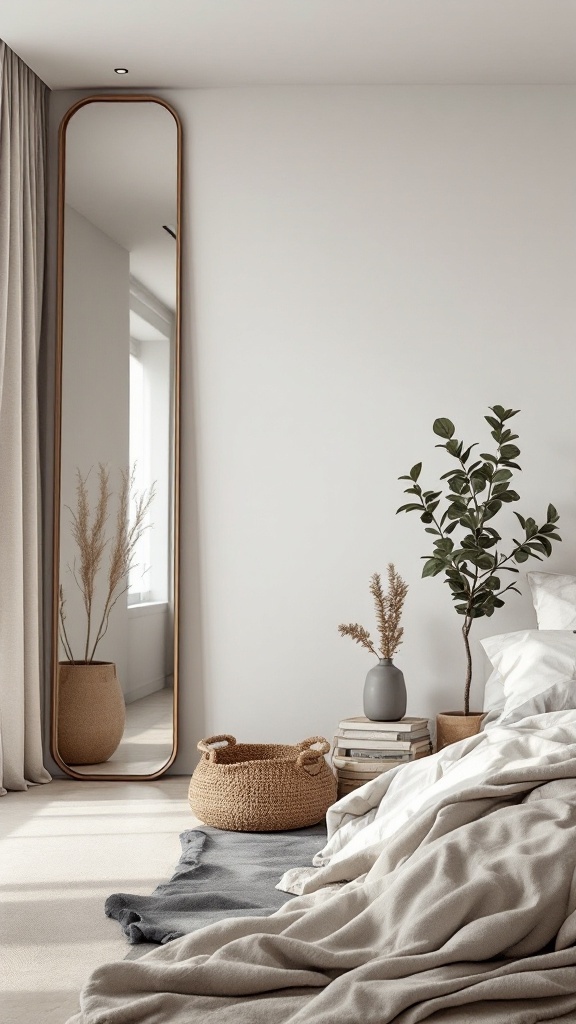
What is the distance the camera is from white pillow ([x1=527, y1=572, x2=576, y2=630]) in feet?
12.6

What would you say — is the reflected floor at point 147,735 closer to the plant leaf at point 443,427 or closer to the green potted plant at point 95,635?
the green potted plant at point 95,635

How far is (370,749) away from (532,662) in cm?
70

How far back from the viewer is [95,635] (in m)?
4.34

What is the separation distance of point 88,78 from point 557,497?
2635mm

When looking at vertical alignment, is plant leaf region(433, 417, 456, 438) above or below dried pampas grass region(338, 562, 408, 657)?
above

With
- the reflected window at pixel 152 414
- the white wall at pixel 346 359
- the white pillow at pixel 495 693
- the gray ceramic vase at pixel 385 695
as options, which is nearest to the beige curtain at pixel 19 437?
the reflected window at pixel 152 414

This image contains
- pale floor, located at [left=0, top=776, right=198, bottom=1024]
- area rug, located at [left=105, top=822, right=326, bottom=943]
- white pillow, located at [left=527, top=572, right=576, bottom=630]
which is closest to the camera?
pale floor, located at [left=0, top=776, right=198, bottom=1024]

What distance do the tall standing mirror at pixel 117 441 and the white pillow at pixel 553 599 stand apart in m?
1.47

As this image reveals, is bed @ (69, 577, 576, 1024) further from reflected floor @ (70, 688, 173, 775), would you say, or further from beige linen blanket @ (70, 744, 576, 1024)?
reflected floor @ (70, 688, 173, 775)

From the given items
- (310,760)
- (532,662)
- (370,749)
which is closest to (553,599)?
(532,662)

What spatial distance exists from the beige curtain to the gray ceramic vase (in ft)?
4.50

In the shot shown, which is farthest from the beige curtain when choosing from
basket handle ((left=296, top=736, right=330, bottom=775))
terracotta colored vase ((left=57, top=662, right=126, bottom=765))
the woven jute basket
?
basket handle ((left=296, top=736, right=330, bottom=775))

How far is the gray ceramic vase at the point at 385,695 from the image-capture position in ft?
12.7

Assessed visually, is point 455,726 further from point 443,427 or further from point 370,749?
point 443,427
